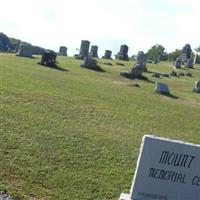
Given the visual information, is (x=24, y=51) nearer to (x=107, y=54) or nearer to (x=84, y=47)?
(x=84, y=47)

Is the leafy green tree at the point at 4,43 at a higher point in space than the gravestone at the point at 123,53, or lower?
lower

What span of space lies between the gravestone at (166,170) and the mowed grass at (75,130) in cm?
195

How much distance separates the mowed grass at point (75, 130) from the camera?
1217 cm

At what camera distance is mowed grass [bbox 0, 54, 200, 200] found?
39.9 ft

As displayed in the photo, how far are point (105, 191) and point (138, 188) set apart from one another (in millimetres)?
2068

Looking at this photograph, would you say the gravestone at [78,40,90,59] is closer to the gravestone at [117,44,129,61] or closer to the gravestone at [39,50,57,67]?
the gravestone at [117,44,129,61]

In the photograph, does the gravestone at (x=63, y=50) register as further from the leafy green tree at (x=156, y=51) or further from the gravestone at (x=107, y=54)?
the leafy green tree at (x=156, y=51)

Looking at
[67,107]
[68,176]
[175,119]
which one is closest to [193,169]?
[68,176]

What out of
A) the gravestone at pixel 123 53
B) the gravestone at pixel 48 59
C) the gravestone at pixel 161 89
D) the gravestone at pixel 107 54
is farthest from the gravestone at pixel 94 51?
the gravestone at pixel 161 89

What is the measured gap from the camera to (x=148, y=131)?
18.0 m

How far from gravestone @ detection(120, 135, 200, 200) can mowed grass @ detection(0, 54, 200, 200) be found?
1948mm

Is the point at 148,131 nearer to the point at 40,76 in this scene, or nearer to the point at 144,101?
the point at 144,101

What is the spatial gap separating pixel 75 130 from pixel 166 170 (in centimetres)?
644

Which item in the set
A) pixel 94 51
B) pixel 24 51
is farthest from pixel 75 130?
pixel 94 51
